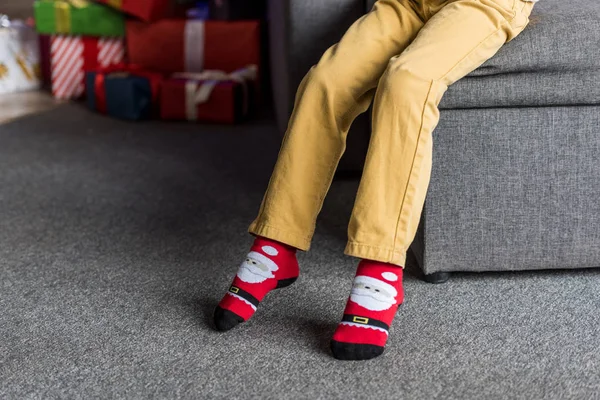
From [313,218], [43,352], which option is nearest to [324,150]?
[313,218]

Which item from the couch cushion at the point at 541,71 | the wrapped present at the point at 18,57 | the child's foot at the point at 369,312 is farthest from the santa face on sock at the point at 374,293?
the wrapped present at the point at 18,57

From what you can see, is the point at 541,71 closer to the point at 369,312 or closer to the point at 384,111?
the point at 384,111

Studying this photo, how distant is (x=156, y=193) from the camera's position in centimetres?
170

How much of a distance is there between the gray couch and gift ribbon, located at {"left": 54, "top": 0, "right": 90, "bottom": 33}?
1.83 metres

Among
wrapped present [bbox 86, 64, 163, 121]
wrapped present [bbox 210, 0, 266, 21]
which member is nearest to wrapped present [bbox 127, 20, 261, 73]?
wrapped present [bbox 86, 64, 163, 121]

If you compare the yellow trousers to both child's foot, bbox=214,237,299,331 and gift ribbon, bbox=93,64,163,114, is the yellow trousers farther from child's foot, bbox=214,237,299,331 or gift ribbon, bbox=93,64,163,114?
gift ribbon, bbox=93,64,163,114

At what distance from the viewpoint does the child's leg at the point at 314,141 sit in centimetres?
108

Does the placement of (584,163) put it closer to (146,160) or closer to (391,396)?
(391,396)

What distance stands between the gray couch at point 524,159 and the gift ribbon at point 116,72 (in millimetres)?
1444

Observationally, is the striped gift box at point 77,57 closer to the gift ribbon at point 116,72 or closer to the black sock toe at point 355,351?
the gift ribbon at point 116,72

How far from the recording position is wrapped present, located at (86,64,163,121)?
2.39 m

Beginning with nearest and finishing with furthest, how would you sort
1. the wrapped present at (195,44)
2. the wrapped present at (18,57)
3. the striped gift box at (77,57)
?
the wrapped present at (195,44), the striped gift box at (77,57), the wrapped present at (18,57)

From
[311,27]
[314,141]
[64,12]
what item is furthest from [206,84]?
[314,141]

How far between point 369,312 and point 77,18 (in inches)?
77.9
